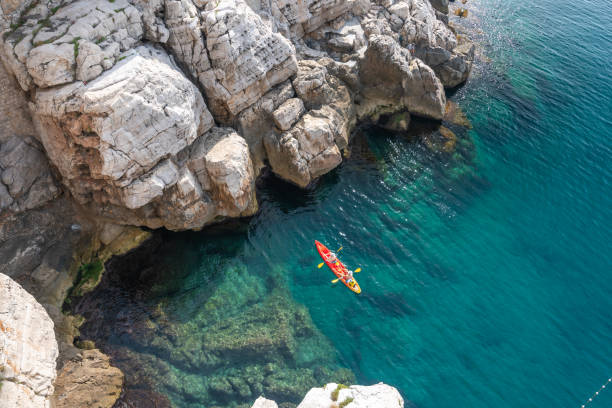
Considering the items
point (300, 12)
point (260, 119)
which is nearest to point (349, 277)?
point (260, 119)

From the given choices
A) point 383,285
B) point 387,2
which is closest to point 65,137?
point 383,285

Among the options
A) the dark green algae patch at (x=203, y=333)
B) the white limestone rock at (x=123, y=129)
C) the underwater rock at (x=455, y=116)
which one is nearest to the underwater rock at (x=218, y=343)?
the dark green algae patch at (x=203, y=333)

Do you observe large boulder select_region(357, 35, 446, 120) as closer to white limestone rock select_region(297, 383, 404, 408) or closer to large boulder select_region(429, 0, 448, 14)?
large boulder select_region(429, 0, 448, 14)

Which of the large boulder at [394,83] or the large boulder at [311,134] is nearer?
the large boulder at [311,134]

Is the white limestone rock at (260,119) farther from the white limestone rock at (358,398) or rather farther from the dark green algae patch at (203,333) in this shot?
the white limestone rock at (358,398)

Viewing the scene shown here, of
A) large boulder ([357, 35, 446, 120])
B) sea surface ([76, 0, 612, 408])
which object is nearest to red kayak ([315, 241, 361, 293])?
sea surface ([76, 0, 612, 408])
